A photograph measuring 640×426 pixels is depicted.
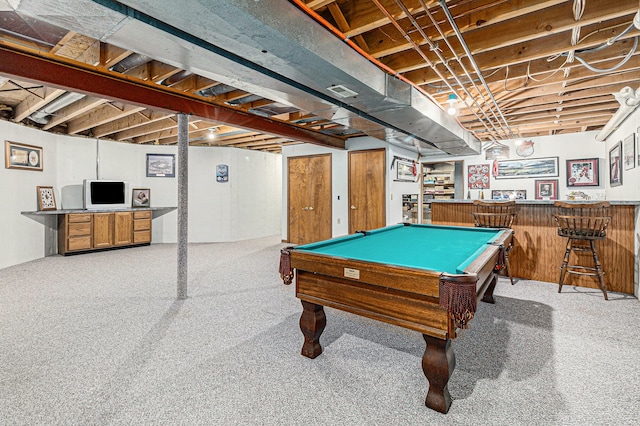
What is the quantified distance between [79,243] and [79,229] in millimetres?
279

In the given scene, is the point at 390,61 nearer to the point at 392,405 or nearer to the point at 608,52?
the point at 608,52

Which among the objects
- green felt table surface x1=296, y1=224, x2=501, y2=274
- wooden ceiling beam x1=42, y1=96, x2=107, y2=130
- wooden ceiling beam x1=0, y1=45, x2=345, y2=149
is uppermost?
wooden ceiling beam x1=42, y1=96, x2=107, y2=130

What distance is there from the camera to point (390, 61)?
348cm

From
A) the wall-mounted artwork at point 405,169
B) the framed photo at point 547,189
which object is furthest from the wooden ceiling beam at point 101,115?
the framed photo at point 547,189

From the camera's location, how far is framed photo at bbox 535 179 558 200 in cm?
709

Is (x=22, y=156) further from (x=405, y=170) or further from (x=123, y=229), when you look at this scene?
(x=405, y=170)

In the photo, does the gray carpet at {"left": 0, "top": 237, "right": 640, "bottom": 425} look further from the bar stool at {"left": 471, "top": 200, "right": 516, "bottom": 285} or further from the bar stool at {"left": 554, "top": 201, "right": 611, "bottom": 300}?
the bar stool at {"left": 471, "top": 200, "right": 516, "bottom": 285}

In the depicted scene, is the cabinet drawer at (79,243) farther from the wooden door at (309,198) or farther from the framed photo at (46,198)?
the wooden door at (309,198)

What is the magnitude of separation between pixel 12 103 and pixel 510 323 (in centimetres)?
780

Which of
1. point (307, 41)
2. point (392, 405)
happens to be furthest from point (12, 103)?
point (392, 405)

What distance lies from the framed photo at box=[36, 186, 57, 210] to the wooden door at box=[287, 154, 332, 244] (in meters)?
4.83

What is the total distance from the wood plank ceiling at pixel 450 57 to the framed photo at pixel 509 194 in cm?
174

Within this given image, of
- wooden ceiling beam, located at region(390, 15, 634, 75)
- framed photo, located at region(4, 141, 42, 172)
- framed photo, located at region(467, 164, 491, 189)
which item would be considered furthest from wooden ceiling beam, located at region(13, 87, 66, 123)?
framed photo, located at region(467, 164, 491, 189)

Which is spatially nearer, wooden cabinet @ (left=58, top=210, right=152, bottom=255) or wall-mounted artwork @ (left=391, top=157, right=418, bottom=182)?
wooden cabinet @ (left=58, top=210, right=152, bottom=255)
